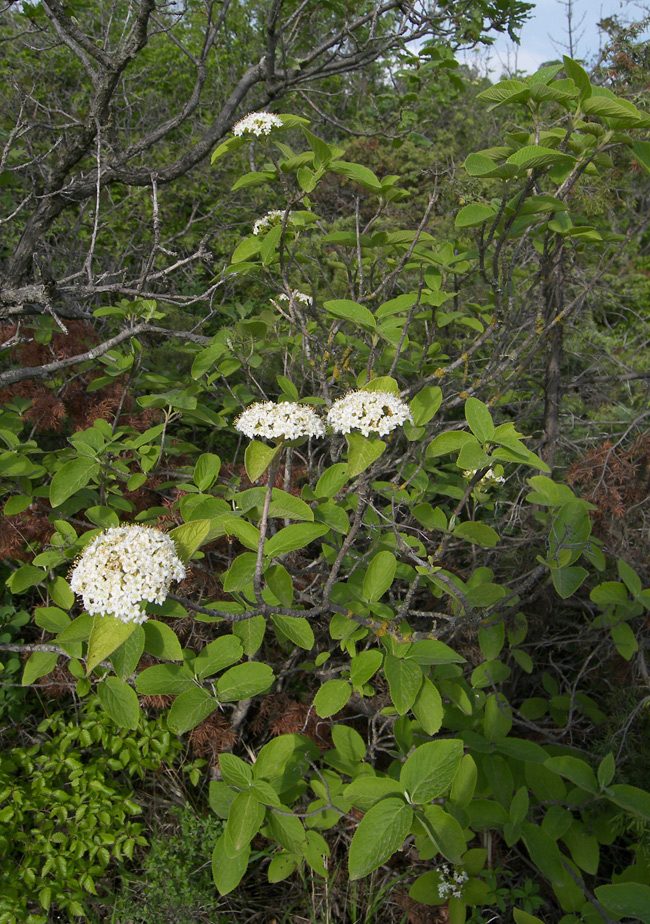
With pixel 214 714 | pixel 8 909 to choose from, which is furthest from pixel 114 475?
pixel 8 909

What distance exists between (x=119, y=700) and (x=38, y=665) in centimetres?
33

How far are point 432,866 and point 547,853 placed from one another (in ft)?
1.58

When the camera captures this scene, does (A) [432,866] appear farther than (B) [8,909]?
Yes

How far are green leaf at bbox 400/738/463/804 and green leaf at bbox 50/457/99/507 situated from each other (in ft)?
3.62

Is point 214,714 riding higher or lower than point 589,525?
lower

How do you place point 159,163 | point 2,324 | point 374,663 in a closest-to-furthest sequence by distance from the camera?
point 374,663, point 2,324, point 159,163

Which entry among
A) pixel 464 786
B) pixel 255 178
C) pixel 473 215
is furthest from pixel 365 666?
pixel 255 178

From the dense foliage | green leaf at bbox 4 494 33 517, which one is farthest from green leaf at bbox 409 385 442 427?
green leaf at bbox 4 494 33 517

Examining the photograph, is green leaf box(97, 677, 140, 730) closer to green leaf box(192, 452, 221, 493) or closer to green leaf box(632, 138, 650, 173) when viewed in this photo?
green leaf box(192, 452, 221, 493)

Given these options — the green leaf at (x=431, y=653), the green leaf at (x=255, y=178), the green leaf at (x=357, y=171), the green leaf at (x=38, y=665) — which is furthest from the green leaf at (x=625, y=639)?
the green leaf at (x=255, y=178)

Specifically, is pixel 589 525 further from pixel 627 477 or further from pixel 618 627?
pixel 627 477

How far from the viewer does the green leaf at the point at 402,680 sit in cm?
133

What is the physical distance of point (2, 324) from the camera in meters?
2.62

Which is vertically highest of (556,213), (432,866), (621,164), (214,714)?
(621,164)
